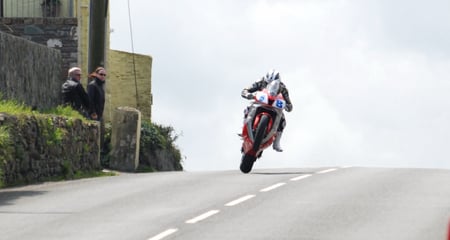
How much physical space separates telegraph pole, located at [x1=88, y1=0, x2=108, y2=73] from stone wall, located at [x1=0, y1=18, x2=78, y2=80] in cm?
392

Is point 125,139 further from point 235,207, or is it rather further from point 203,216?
point 203,216

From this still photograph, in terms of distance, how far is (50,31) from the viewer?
3102 cm

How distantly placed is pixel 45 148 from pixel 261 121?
382 cm

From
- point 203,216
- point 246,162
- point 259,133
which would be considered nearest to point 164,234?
point 203,216

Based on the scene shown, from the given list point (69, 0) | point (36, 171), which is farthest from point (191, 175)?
point (69, 0)

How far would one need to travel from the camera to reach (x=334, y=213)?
Answer: 1551 centimetres

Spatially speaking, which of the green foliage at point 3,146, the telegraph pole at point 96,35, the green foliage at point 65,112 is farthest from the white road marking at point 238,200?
the telegraph pole at point 96,35

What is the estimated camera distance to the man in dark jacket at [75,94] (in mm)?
25000

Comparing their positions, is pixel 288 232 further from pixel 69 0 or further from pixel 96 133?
pixel 69 0

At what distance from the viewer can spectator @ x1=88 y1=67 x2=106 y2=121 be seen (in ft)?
82.9

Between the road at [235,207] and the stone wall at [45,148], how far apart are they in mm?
453

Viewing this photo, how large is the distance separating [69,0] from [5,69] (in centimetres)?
955

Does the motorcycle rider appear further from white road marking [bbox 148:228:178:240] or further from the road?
white road marking [bbox 148:228:178:240]

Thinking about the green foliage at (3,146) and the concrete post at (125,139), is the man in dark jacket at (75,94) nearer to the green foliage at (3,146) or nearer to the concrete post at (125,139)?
the concrete post at (125,139)
